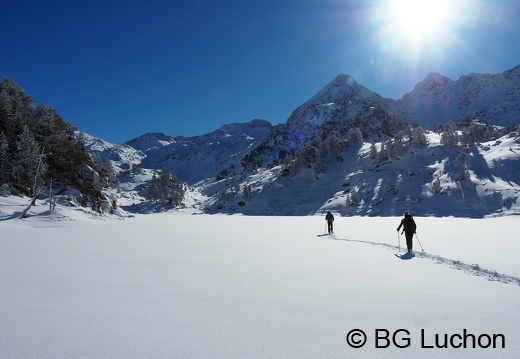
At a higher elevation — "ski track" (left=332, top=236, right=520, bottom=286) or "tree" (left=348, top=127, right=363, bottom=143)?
"tree" (left=348, top=127, right=363, bottom=143)

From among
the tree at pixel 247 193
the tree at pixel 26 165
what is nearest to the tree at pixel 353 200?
the tree at pixel 247 193

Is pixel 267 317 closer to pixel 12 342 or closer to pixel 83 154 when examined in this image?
pixel 12 342

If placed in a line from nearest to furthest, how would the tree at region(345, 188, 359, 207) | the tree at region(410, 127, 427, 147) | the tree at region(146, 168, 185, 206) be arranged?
the tree at region(345, 188, 359, 207) < the tree at region(410, 127, 427, 147) < the tree at region(146, 168, 185, 206)

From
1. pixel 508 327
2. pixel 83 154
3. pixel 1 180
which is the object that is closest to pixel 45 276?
pixel 508 327

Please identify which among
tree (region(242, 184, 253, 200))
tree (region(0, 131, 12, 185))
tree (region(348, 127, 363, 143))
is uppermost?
tree (region(348, 127, 363, 143))

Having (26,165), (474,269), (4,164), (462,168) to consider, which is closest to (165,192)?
(26,165)

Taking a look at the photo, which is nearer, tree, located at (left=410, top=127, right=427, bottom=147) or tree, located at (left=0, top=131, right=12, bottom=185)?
tree, located at (left=0, top=131, right=12, bottom=185)

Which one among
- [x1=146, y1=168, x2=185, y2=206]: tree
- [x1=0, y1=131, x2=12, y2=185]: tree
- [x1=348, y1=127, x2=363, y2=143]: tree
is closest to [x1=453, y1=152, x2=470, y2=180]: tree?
[x1=348, y1=127, x2=363, y2=143]: tree

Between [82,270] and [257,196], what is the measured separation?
100m

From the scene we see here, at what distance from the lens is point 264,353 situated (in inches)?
180

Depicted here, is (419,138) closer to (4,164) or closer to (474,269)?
(474,269)

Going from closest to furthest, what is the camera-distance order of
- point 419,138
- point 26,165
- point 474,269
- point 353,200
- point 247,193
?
point 474,269
point 26,165
point 353,200
point 247,193
point 419,138

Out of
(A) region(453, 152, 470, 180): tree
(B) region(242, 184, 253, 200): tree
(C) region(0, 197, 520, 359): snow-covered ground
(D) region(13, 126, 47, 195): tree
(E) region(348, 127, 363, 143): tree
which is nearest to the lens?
(C) region(0, 197, 520, 359): snow-covered ground

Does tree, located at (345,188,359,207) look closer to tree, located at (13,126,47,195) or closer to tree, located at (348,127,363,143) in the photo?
tree, located at (348,127,363,143)
